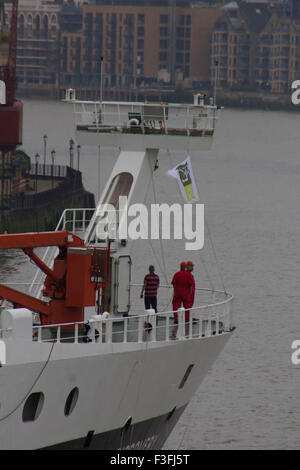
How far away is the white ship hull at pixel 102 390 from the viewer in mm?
22078

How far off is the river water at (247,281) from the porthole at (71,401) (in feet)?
22.5

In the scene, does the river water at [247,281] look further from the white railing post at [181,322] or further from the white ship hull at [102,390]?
the white railing post at [181,322]

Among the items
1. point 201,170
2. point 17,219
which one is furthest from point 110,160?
point 17,219

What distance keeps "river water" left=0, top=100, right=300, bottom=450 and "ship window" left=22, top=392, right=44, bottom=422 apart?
774 cm

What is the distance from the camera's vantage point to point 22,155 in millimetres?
87188

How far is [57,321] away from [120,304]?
4.92 ft

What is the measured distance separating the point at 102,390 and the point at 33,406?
182 centimetres

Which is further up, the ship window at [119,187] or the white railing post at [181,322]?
the ship window at [119,187]

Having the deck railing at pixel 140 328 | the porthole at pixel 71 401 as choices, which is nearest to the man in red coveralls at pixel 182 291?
the deck railing at pixel 140 328

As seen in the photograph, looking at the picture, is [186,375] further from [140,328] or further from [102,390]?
[102,390]

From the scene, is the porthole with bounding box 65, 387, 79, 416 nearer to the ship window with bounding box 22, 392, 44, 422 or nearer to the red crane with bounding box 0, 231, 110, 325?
the ship window with bounding box 22, 392, 44, 422

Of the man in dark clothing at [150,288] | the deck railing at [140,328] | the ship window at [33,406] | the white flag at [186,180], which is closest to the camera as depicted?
the ship window at [33,406]

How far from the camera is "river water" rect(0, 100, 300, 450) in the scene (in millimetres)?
31734

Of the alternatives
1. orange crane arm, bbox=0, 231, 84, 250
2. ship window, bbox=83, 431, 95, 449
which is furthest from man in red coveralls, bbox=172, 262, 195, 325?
ship window, bbox=83, 431, 95, 449
